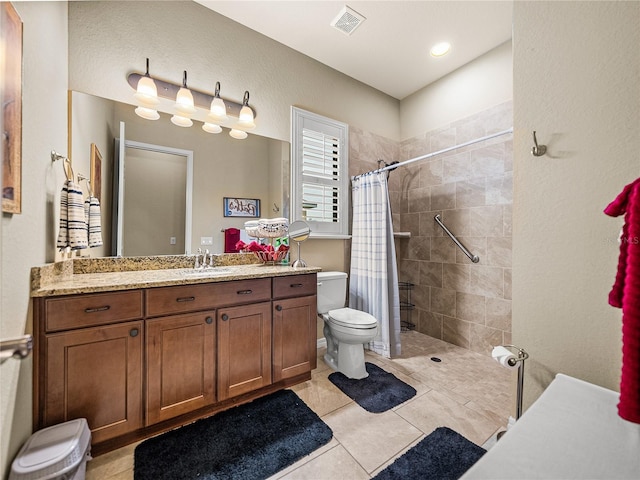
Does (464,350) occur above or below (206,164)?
below

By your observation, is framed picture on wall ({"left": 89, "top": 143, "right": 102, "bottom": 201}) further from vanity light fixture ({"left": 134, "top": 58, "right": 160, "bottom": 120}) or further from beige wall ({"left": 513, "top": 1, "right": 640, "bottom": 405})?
beige wall ({"left": 513, "top": 1, "right": 640, "bottom": 405})

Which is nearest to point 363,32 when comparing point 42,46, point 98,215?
point 42,46

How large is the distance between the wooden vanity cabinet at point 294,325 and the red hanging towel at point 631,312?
155cm

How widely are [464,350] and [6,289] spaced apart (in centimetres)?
317

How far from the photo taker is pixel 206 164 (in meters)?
2.10

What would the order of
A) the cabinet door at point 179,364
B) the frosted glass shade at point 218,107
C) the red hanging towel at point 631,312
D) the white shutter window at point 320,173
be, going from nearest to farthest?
the red hanging towel at point 631,312 → the cabinet door at point 179,364 → the frosted glass shade at point 218,107 → the white shutter window at point 320,173

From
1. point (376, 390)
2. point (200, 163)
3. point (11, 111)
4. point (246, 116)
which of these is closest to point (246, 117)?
point (246, 116)

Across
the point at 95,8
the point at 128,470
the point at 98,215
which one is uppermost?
the point at 95,8

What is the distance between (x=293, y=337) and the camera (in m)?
1.89

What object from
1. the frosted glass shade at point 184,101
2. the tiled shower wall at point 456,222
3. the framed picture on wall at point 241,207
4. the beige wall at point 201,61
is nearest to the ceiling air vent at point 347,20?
the beige wall at point 201,61

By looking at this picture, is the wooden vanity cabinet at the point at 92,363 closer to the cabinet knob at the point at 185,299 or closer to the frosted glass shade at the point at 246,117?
the cabinet knob at the point at 185,299

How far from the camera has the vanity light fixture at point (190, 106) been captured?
1.83m

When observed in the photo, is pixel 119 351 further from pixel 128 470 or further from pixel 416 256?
pixel 416 256

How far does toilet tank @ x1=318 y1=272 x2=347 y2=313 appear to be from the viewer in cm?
237
